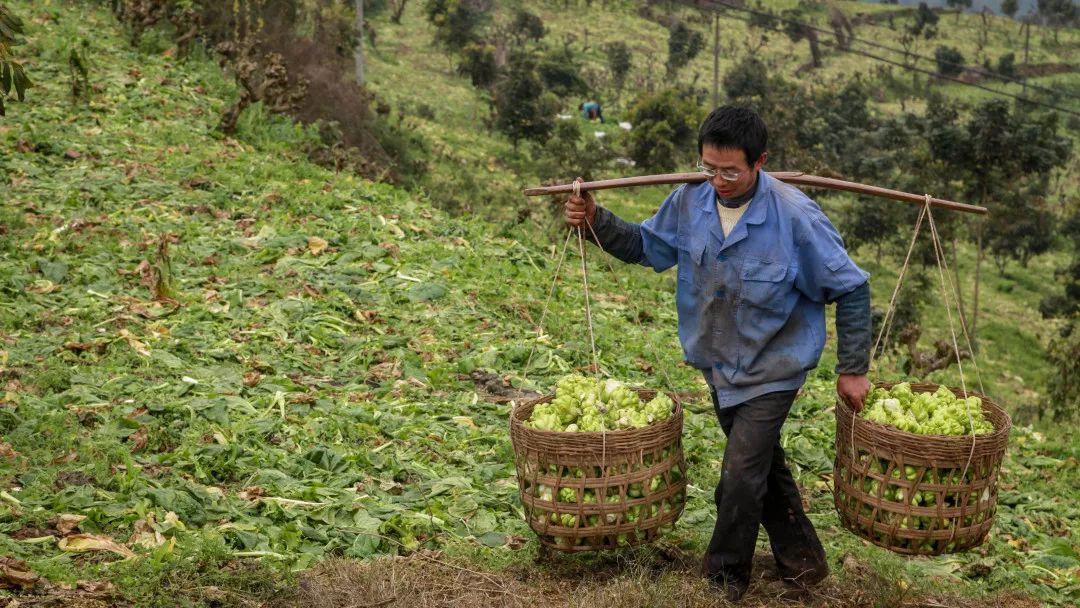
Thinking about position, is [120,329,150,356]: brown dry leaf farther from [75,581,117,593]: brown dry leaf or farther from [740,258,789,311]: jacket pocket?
[740,258,789,311]: jacket pocket

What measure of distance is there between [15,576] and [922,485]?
3873mm

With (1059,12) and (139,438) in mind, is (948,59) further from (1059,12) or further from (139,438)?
Result: (139,438)

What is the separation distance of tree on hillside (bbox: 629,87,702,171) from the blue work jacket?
2917 cm

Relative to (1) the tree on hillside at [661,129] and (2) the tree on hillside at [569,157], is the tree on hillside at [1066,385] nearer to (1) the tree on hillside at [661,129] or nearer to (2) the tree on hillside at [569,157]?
(2) the tree on hillside at [569,157]

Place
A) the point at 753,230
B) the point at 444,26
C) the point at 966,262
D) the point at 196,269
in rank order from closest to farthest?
the point at 753,230 < the point at 196,269 < the point at 966,262 < the point at 444,26

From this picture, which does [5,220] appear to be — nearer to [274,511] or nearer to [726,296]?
[274,511]

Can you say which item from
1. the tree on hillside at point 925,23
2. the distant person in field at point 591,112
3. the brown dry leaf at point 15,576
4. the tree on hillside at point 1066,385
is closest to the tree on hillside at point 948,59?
the tree on hillside at point 925,23

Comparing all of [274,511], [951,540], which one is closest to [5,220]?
[274,511]

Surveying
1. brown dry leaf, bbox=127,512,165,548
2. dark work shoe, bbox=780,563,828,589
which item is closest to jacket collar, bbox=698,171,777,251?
dark work shoe, bbox=780,563,828,589

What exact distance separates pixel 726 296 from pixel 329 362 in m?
4.30

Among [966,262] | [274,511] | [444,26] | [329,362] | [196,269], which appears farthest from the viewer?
[444,26]

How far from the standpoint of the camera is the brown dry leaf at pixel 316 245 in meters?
10.2

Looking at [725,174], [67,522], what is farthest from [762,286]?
[67,522]

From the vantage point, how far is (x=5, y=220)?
9625 millimetres
